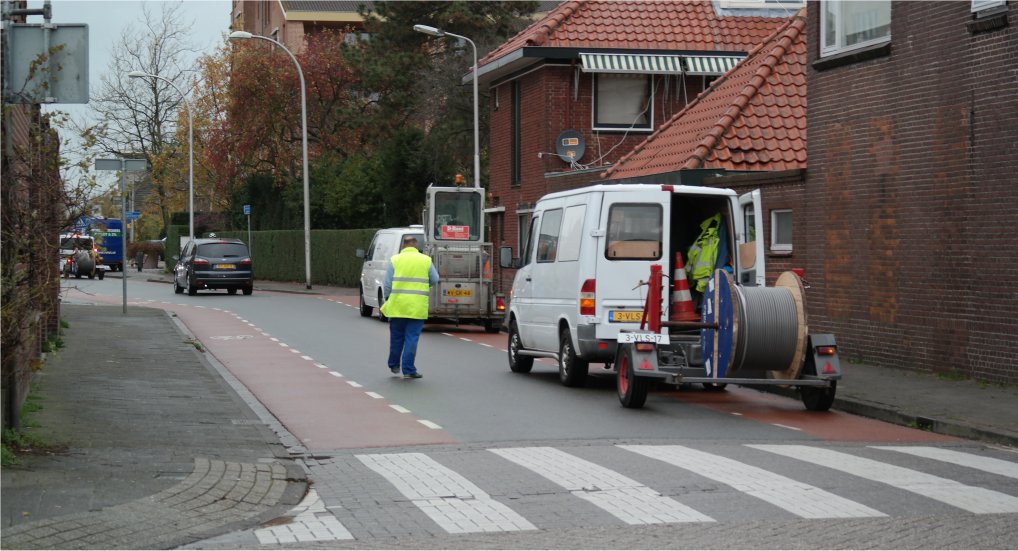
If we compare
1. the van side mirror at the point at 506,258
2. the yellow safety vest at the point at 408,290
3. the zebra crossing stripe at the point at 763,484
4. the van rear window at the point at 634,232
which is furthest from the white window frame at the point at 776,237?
the zebra crossing stripe at the point at 763,484

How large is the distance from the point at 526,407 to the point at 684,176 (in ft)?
32.1

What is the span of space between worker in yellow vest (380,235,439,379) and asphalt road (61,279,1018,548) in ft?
1.44

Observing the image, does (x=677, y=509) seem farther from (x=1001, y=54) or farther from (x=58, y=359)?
(x=58, y=359)

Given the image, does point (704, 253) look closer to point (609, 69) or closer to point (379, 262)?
point (379, 262)

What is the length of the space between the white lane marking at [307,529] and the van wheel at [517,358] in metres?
9.86

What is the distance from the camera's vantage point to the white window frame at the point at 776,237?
70.0 ft

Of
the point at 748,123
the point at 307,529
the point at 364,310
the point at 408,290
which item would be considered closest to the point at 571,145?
the point at 364,310

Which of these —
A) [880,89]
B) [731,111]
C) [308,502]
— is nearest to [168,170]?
[731,111]

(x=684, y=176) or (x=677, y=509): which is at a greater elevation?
(x=684, y=176)

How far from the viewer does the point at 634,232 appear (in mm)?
15656

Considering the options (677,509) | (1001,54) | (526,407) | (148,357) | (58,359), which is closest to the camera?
(677,509)

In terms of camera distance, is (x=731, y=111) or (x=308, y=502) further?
(x=731, y=111)

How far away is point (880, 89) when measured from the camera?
60.6ft

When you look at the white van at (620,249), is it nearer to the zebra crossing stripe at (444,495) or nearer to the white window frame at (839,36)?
the white window frame at (839,36)
